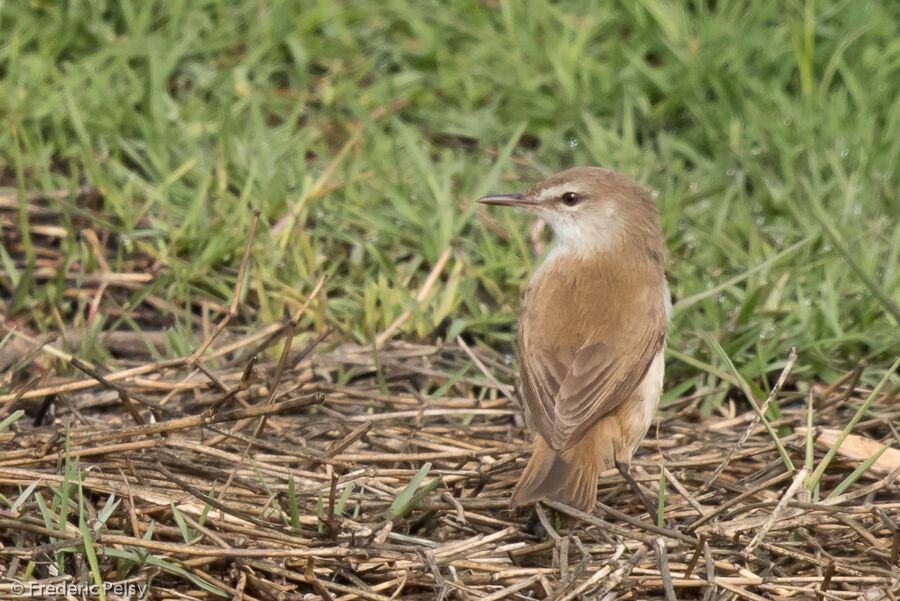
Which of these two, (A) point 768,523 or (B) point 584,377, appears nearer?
(A) point 768,523

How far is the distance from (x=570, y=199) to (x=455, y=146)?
204 cm

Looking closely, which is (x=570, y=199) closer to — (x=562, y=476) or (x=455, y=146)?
(x=562, y=476)

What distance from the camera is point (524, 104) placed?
298 inches

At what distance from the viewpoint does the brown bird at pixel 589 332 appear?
14.8 ft

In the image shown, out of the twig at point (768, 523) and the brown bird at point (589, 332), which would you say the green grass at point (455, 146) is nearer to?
the brown bird at point (589, 332)

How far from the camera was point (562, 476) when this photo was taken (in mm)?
4426

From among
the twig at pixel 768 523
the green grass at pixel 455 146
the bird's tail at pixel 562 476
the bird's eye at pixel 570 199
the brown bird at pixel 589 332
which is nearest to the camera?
the twig at pixel 768 523

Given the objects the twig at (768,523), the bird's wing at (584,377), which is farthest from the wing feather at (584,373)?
the twig at (768,523)

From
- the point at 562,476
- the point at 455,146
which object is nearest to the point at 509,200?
the point at 562,476

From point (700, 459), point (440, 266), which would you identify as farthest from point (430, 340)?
point (700, 459)

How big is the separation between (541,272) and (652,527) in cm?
150

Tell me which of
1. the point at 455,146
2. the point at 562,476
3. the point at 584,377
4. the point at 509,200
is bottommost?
the point at 455,146

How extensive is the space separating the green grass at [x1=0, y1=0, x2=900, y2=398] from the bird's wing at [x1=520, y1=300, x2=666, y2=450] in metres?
0.75

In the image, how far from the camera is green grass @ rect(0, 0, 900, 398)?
6.00 meters
